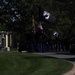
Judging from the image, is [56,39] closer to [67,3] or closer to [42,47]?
[42,47]

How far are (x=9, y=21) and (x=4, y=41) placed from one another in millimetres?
13657

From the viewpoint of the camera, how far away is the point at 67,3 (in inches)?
912

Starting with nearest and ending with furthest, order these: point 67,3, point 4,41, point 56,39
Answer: point 67,3 → point 56,39 → point 4,41

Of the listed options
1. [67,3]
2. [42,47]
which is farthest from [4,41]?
[67,3]

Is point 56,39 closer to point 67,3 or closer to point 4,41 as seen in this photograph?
point 4,41

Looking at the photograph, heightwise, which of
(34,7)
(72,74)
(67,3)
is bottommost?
(72,74)

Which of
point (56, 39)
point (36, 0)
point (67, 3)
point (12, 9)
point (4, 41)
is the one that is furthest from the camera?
point (4, 41)

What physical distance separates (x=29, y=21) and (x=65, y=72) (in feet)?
172

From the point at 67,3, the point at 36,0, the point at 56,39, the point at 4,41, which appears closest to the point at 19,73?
the point at 67,3

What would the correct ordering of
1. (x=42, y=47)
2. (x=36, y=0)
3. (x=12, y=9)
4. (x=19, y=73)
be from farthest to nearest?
1. (x=12, y=9)
2. (x=36, y=0)
3. (x=42, y=47)
4. (x=19, y=73)

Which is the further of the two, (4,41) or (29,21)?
(4,41)

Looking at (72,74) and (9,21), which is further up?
(9,21)

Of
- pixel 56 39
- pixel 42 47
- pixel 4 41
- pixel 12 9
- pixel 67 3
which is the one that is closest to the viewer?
pixel 67 3

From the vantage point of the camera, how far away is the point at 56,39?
59.5 meters
